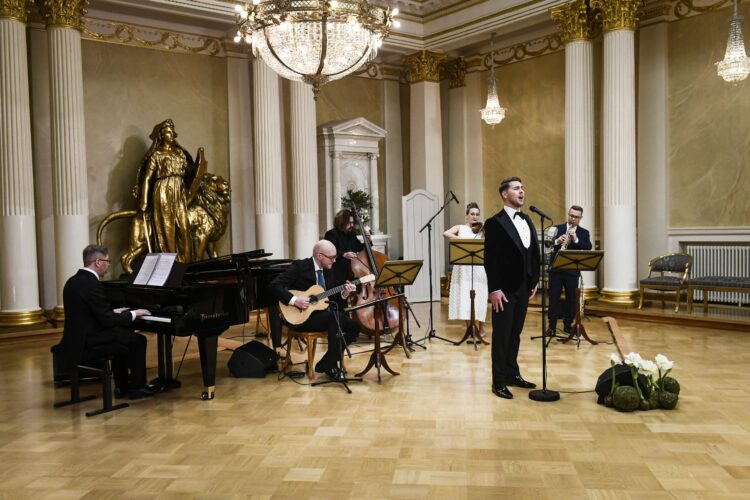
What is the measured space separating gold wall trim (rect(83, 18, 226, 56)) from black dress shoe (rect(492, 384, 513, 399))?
304 inches

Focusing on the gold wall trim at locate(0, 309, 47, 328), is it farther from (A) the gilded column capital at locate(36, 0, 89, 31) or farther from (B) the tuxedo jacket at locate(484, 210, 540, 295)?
(B) the tuxedo jacket at locate(484, 210, 540, 295)

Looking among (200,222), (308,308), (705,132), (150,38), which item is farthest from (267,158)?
(705,132)

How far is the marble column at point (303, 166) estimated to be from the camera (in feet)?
35.0

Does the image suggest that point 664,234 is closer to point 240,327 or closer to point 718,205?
point 718,205

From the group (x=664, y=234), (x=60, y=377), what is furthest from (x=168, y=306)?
(x=664, y=234)

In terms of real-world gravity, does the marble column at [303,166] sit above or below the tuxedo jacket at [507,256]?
above

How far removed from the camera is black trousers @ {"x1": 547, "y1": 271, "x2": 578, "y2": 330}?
25.3ft

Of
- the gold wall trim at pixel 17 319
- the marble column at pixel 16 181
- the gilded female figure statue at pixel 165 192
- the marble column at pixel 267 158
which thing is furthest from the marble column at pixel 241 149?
the gold wall trim at pixel 17 319

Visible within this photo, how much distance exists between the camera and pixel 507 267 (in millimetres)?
5434

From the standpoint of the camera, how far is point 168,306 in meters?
5.46

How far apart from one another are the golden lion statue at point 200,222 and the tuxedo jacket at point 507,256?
5.86 m

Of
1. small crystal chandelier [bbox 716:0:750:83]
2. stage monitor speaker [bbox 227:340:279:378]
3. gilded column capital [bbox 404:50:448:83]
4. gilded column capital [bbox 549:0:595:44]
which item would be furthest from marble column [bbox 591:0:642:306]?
stage monitor speaker [bbox 227:340:279:378]

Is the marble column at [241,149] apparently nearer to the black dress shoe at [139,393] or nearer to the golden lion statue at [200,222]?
the golden lion statue at [200,222]

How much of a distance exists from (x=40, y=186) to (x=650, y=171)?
8.82m
